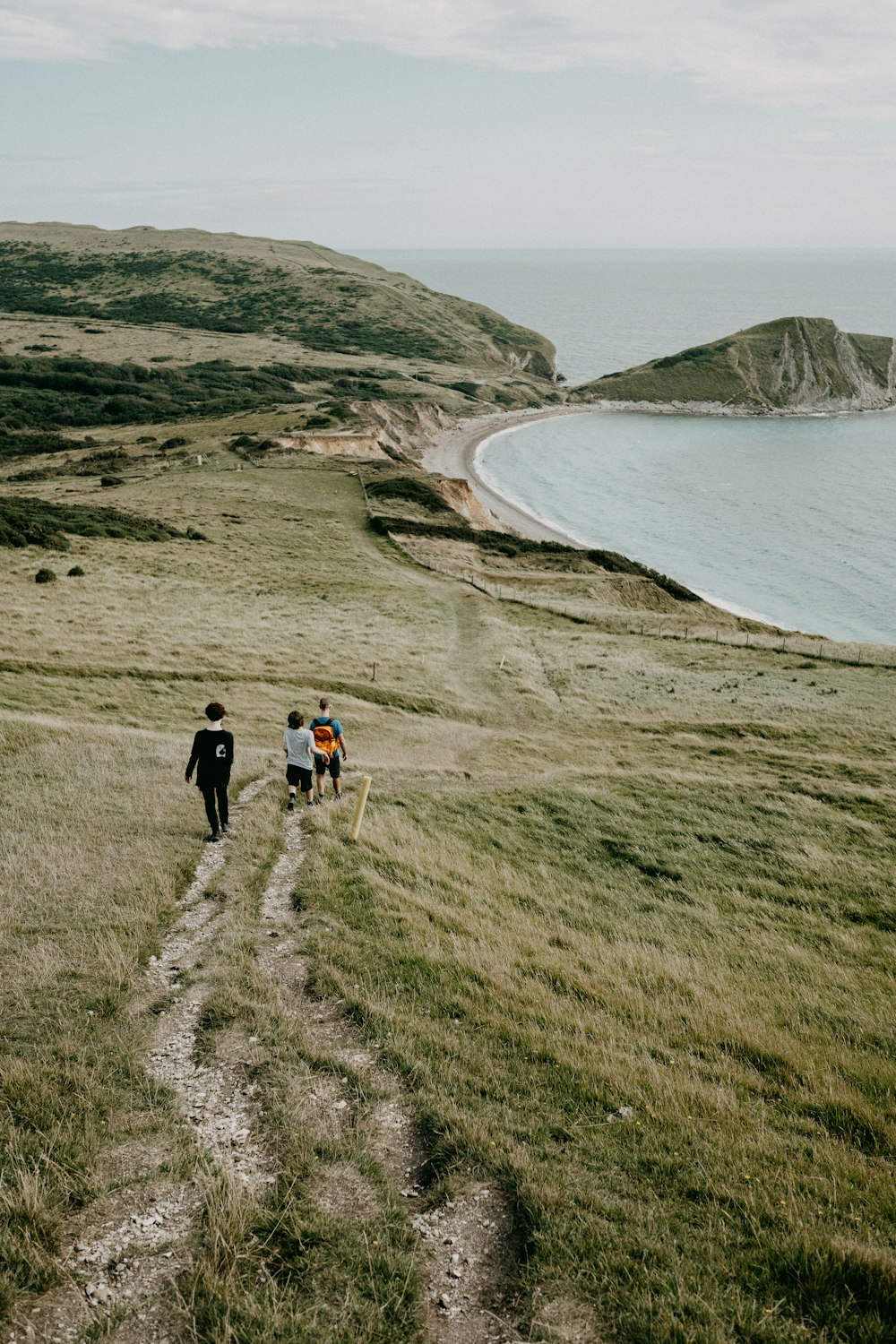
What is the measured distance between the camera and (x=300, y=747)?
1473cm

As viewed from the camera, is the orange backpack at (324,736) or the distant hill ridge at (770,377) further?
the distant hill ridge at (770,377)

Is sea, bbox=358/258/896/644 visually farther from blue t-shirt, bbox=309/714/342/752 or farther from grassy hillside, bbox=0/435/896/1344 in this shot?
blue t-shirt, bbox=309/714/342/752

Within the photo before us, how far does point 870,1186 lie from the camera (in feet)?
22.0

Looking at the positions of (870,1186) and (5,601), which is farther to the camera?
(5,601)

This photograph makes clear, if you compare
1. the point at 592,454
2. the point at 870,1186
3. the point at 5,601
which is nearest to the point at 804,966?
the point at 870,1186

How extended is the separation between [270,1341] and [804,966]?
32.0 feet

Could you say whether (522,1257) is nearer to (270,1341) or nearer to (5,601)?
(270,1341)

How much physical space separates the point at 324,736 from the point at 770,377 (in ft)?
599

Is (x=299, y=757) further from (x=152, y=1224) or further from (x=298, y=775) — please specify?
(x=152, y=1224)

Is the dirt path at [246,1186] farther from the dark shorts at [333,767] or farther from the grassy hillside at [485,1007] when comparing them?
the dark shorts at [333,767]

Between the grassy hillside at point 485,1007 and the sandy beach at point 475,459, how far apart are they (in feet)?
175

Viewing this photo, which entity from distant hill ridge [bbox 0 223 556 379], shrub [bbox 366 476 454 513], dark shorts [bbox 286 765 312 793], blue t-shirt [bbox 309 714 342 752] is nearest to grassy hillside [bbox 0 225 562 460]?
distant hill ridge [bbox 0 223 556 379]

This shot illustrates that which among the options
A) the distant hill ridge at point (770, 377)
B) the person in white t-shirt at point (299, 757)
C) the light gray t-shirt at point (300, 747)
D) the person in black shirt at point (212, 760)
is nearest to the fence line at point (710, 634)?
the person in white t-shirt at point (299, 757)

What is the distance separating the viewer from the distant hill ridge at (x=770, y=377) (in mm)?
163250
